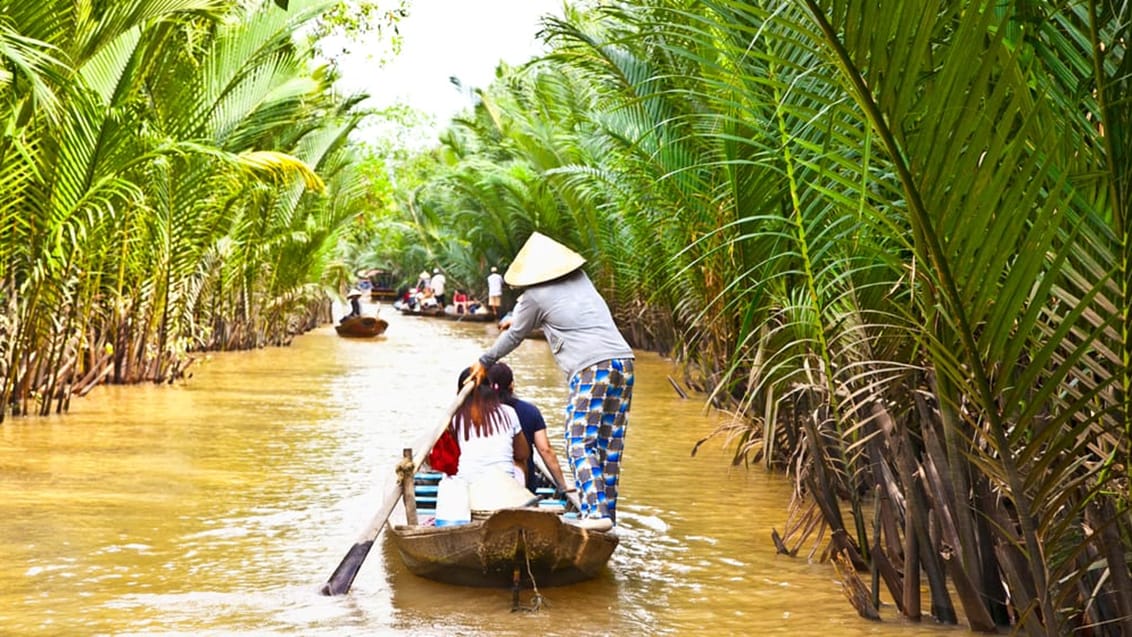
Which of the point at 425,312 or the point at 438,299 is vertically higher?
the point at 438,299

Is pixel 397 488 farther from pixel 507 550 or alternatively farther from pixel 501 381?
pixel 501 381

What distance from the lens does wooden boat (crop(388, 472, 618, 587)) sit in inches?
232

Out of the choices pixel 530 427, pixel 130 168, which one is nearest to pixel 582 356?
pixel 530 427

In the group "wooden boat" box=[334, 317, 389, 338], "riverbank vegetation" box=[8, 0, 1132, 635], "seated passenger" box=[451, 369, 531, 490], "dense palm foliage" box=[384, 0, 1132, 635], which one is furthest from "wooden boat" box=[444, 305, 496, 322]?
"seated passenger" box=[451, 369, 531, 490]

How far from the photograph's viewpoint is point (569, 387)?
6.74 meters

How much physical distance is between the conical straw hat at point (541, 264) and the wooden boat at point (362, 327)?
22728 millimetres

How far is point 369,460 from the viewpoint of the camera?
423 inches

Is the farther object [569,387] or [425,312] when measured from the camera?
[425,312]

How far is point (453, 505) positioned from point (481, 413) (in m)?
0.66

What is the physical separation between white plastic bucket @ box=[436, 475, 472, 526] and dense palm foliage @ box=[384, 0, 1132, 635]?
5.19ft

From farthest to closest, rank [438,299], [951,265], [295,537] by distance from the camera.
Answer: [438,299], [295,537], [951,265]

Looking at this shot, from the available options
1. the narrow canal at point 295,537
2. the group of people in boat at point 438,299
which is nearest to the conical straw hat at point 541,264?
the narrow canal at point 295,537

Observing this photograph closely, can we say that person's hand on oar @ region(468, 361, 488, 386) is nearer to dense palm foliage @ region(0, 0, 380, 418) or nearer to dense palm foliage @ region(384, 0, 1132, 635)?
dense palm foliage @ region(384, 0, 1132, 635)

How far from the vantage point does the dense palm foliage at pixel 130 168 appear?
9.93 m
